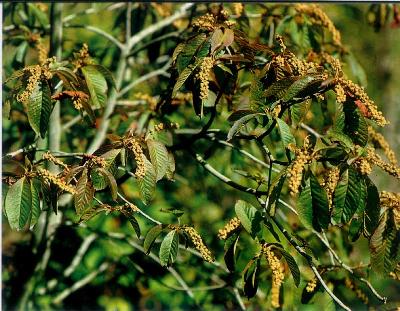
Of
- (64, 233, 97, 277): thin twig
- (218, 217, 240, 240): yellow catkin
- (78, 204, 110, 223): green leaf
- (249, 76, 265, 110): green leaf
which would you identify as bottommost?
(64, 233, 97, 277): thin twig

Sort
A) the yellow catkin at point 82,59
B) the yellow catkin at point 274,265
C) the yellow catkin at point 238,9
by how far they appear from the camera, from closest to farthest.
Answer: the yellow catkin at point 274,265, the yellow catkin at point 82,59, the yellow catkin at point 238,9

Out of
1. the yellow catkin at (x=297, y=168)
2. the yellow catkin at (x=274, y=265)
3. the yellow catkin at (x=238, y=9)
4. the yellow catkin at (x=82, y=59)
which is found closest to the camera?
the yellow catkin at (x=297, y=168)

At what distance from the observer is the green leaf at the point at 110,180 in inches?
52.6

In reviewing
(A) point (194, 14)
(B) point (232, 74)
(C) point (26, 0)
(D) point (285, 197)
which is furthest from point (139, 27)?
(B) point (232, 74)

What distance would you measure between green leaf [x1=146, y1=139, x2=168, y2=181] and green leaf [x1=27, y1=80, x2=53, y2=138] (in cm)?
23

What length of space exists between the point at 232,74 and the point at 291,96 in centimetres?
22

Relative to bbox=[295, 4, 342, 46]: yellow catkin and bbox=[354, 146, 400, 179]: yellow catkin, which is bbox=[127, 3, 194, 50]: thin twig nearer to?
bbox=[295, 4, 342, 46]: yellow catkin

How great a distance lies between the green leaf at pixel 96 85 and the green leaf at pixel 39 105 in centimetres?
15

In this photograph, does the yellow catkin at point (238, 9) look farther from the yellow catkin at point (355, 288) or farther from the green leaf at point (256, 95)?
the yellow catkin at point (355, 288)

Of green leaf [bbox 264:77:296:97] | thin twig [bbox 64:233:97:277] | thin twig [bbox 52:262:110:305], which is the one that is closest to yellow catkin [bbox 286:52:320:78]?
green leaf [bbox 264:77:296:97]

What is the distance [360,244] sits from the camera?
408 centimetres

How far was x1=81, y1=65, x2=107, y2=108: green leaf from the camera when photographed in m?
1.54

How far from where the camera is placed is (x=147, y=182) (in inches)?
54.4

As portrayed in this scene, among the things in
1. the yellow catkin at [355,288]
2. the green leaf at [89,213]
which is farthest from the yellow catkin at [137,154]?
the yellow catkin at [355,288]
